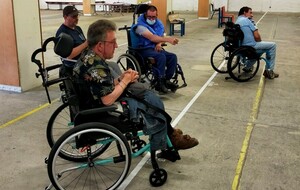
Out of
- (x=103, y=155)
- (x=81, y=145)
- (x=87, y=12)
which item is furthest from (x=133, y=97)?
(x=87, y=12)

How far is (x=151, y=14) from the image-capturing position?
4.32 meters

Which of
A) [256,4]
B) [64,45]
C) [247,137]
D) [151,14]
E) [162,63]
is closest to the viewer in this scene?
[64,45]

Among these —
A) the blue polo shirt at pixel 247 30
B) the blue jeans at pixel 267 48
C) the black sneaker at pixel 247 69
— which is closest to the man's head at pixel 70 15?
the blue polo shirt at pixel 247 30

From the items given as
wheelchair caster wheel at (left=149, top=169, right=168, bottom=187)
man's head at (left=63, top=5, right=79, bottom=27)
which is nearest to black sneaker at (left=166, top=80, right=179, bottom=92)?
man's head at (left=63, top=5, right=79, bottom=27)

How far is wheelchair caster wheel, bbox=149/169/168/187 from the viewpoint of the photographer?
2.41 meters

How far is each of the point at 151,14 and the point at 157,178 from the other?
2.50 metres

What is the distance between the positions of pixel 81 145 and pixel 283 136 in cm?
203

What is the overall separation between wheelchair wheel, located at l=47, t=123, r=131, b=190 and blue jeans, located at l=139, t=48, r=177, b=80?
59.7 inches

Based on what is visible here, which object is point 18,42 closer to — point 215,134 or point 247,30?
point 215,134

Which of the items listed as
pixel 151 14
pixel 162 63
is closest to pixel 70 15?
pixel 151 14

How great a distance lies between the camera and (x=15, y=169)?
104 inches

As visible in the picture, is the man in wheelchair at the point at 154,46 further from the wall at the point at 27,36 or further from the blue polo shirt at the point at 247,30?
the wall at the point at 27,36

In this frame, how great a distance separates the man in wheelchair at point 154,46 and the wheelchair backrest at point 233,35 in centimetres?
112

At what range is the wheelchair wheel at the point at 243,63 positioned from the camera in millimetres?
4852
